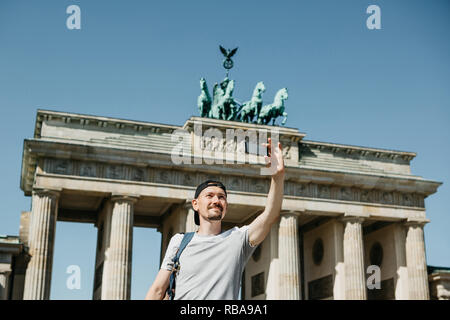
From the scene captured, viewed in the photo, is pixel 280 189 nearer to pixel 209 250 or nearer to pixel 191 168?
pixel 209 250

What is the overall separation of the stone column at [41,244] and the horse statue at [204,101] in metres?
11.1

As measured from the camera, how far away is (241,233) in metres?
4.34

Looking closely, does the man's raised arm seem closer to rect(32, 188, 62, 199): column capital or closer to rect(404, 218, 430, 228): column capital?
rect(32, 188, 62, 199): column capital

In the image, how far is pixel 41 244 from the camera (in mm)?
35281

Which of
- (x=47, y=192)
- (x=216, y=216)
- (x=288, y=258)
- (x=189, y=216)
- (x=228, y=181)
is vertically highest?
(x=228, y=181)

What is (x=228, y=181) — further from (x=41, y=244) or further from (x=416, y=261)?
(x=416, y=261)

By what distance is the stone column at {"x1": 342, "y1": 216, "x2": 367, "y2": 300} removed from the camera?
40.5 meters

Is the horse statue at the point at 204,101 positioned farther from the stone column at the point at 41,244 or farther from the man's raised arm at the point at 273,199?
the man's raised arm at the point at 273,199

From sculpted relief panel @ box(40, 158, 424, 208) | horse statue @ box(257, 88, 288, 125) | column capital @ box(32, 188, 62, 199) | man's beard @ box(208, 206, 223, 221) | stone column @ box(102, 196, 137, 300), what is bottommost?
man's beard @ box(208, 206, 223, 221)

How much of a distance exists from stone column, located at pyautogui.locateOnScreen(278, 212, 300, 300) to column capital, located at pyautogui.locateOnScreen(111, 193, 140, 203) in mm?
9612

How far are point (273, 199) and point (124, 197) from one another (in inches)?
1338

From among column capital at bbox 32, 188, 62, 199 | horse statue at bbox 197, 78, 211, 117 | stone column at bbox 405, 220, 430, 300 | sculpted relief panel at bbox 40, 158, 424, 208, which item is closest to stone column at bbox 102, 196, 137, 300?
sculpted relief panel at bbox 40, 158, 424, 208

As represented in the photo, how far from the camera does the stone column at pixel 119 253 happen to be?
3606cm

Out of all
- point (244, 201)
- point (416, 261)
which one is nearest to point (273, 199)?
point (244, 201)
